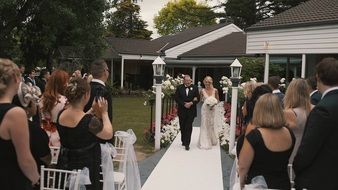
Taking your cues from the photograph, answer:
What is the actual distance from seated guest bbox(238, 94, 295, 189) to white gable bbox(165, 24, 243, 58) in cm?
3188

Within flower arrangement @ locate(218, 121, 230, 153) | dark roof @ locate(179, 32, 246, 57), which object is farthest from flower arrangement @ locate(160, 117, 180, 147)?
dark roof @ locate(179, 32, 246, 57)

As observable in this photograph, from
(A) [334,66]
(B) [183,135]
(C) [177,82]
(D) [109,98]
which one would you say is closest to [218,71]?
(C) [177,82]

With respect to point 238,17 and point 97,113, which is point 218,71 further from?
point 97,113

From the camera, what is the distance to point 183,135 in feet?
40.2

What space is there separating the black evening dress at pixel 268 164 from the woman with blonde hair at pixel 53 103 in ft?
9.10

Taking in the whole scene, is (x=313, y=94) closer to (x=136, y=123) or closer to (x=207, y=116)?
(x=207, y=116)

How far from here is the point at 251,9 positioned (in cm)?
4478

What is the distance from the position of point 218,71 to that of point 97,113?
30332 mm

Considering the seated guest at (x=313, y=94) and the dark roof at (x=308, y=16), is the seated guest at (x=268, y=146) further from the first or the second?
the dark roof at (x=308, y=16)

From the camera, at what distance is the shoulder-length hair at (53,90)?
6.10 metres

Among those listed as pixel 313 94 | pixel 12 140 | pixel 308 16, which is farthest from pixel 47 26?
pixel 12 140

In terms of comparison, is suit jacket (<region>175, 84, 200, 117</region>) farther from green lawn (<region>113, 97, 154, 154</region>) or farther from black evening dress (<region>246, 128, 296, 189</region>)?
black evening dress (<region>246, 128, 296, 189</region>)

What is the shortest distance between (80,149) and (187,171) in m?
5.13

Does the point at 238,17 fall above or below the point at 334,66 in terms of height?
above
